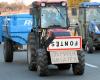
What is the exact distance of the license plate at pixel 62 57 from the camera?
1403 centimetres

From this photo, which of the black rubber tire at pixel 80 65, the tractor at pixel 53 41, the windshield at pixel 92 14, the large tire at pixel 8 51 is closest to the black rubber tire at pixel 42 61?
the tractor at pixel 53 41

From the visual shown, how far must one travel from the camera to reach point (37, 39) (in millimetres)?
15391

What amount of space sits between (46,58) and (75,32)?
1649mm

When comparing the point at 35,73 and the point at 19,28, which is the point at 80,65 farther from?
the point at 19,28

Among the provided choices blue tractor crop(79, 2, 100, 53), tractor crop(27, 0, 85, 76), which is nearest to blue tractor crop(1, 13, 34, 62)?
tractor crop(27, 0, 85, 76)

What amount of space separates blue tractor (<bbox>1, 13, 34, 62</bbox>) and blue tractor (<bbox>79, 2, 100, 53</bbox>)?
5666 mm

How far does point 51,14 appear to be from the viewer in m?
15.6

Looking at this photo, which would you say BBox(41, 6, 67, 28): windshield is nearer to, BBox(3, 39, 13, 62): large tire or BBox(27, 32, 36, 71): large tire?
BBox(27, 32, 36, 71): large tire

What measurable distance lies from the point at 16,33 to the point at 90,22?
281 inches

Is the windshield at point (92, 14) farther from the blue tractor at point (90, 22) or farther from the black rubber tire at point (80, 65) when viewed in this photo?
the black rubber tire at point (80, 65)

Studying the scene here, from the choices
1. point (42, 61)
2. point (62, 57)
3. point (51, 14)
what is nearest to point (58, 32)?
point (62, 57)

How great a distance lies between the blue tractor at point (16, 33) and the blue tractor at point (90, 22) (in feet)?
18.6

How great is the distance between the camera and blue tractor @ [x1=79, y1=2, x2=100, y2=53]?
24052 mm

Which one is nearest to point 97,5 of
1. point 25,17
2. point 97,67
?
point 25,17
